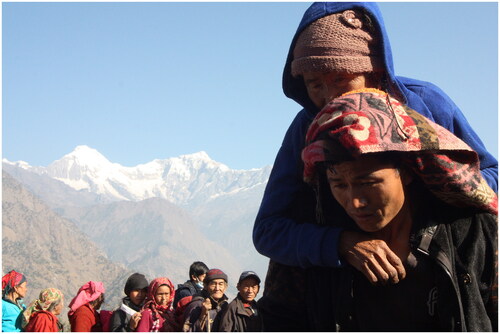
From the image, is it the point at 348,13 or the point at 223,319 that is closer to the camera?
the point at 348,13

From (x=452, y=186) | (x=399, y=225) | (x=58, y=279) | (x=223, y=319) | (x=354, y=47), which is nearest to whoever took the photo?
(x=452, y=186)

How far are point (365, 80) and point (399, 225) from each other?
1.89ft

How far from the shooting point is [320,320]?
2381mm

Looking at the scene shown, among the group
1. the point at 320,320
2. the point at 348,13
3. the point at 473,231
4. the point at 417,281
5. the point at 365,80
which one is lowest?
the point at 320,320

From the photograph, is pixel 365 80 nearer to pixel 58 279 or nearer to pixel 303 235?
pixel 303 235

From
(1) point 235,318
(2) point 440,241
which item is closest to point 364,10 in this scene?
(2) point 440,241

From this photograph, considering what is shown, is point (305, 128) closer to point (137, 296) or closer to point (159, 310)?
point (159, 310)

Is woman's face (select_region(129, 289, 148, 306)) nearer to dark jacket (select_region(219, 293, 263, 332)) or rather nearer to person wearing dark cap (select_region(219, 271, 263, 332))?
person wearing dark cap (select_region(219, 271, 263, 332))

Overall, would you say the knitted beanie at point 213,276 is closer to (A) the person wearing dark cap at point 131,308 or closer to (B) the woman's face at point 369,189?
(A) the person wearing dark cap at point 131,308

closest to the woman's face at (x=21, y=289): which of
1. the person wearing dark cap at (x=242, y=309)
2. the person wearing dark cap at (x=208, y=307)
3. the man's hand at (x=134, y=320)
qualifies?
the man's hand at (x=134, y=320)

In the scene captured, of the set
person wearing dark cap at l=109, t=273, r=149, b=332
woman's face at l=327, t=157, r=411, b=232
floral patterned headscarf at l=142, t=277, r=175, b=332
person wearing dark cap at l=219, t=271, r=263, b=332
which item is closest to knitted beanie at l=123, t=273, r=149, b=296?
person wearing dark cap at l=109, t=273, r=149, b=332

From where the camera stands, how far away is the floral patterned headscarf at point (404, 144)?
209cm

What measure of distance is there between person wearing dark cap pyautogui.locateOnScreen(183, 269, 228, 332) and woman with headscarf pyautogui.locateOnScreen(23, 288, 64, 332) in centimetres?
157

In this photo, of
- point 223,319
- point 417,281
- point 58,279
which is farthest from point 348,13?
point 58,279
